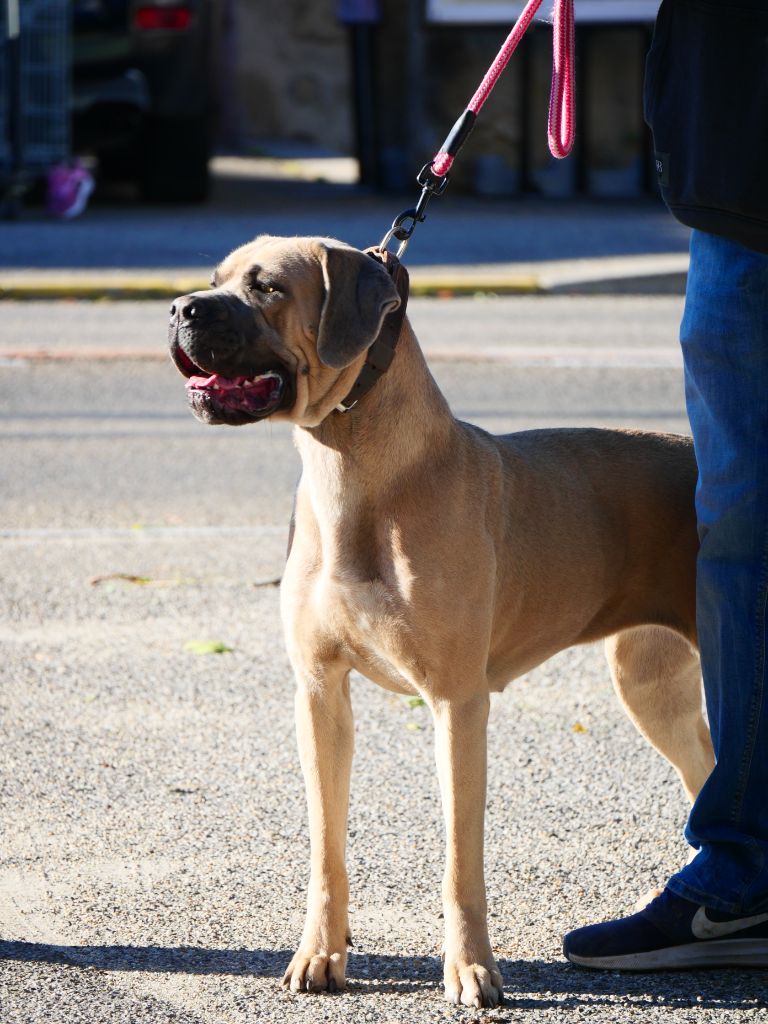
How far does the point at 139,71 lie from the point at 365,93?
4026 millimetres

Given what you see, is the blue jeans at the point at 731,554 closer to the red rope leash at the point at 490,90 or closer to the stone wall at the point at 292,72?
the red rope leash at the point at 490,90

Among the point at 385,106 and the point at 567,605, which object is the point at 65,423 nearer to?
the point at 567,605

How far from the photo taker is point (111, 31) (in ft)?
48.2

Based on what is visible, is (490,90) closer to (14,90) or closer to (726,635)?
(726,635)

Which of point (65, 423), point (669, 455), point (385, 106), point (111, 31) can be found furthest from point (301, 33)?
point (669, 455)

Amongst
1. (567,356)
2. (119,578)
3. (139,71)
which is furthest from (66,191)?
(119,578)

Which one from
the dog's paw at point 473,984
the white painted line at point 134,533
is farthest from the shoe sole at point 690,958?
the white painted line at point 134,533

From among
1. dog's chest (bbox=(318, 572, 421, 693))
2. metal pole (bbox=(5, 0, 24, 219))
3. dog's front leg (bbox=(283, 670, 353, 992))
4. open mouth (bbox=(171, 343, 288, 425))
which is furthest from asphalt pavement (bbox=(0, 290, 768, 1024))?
metal pole (bbox=(5, 0, 24, 219))

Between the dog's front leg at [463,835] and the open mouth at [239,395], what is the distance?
685 millimetres

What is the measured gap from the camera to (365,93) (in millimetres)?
18297

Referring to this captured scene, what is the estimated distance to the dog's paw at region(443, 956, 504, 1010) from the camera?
303 cm

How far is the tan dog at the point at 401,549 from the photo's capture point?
3.09 meters

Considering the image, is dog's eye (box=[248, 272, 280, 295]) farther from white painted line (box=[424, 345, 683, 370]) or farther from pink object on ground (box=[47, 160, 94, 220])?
pink object on ground (box=[47, 160, 94, 220])

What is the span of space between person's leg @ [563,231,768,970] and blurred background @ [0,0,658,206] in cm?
1170
